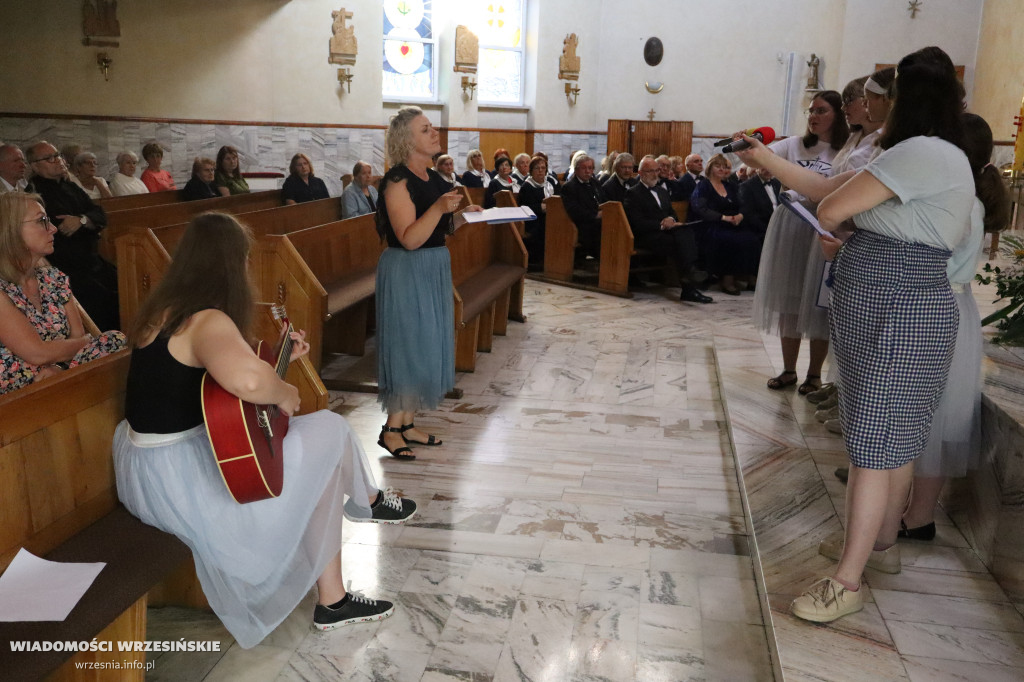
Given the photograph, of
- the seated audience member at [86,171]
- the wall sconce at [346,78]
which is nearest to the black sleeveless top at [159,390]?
the seated audience member at [86,171]

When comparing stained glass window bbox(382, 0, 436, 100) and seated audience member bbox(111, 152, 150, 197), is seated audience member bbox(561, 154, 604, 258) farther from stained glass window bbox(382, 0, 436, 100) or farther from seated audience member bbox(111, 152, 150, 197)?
stained glass window bbox(382, 0, 436, 100)

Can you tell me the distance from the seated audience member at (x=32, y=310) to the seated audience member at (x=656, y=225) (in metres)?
5.78

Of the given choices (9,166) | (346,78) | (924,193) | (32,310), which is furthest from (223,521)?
(346,78)

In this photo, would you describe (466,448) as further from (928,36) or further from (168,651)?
(928,36)

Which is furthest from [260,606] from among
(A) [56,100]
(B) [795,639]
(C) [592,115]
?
(C) [592,115]

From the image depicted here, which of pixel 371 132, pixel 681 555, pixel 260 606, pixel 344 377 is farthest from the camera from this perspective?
pixel 371 132

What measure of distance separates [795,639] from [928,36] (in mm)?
13323

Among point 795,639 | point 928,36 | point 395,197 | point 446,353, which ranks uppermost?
point 928,36

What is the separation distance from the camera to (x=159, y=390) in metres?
2.20

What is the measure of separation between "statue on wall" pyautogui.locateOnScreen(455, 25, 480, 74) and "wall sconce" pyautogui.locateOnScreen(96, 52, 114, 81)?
5194mm

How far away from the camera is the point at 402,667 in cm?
237

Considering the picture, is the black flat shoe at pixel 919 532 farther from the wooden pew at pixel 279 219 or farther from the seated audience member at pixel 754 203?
the seated audience member at pixel 754 203

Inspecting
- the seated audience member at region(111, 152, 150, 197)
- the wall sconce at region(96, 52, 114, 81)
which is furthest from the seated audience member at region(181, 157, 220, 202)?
the wall sconce at region(96, 52, 114, 81)

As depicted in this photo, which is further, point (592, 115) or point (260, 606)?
point (592, 115)
